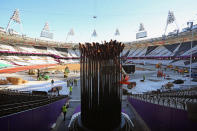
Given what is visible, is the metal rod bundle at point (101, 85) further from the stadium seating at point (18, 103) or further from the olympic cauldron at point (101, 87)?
the stadium seating at point (18, 103)

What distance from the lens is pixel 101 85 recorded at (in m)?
3.97

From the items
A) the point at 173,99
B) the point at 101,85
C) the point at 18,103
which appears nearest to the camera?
the point at 101,85

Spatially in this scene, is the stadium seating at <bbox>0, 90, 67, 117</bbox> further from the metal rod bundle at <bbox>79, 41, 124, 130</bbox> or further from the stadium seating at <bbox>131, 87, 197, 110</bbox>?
the stadium seating at <bbox>131, 87, 197, 110</bbox>

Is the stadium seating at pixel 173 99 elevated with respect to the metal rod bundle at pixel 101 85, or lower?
lower

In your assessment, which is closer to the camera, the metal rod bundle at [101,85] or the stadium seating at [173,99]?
the metal rod bundle at [101,85]

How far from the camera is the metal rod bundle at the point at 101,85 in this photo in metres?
3.98

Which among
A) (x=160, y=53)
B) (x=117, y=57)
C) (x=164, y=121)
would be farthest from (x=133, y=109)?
(x=160, y=53)

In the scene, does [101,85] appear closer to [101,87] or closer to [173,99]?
[101,87]

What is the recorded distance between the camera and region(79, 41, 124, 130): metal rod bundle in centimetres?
398

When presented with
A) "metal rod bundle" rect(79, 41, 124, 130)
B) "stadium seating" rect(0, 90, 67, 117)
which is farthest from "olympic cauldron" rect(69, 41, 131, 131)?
"stadium seating" rect(0, 90, 67, 117)

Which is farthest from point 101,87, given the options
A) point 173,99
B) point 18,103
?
point 173,99

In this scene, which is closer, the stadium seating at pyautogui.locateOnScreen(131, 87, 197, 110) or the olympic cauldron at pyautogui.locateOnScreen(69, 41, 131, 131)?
the olympic cauldron at pyautogui.locateOnScreen(69, 41, 131, 131)

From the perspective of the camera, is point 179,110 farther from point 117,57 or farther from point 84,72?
point 84,72

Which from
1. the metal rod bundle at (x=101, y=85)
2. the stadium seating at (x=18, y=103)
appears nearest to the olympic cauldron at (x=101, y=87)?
the metal rod bundle at (x=101, y=85)
